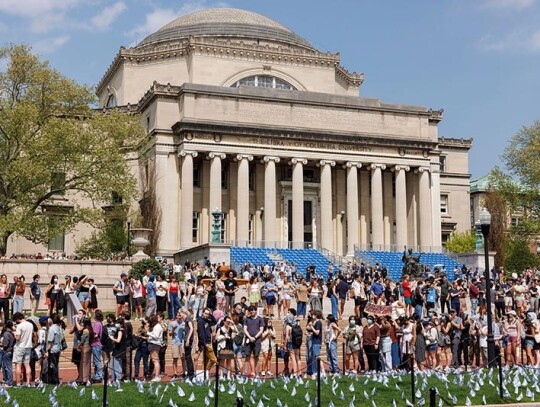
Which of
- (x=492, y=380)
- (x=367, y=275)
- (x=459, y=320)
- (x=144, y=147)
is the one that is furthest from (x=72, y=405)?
(x=144, y=147)

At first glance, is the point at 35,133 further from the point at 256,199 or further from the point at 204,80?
the point at 204,80

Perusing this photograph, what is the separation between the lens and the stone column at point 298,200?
5794cm

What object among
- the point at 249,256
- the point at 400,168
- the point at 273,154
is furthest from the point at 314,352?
the point at 400,168

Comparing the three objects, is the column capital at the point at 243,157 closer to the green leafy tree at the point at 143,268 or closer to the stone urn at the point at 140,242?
the stone urn at the point at 140,242

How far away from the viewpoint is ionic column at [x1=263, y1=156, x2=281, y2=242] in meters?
57.7

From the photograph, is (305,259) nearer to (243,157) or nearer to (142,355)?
(243,157)

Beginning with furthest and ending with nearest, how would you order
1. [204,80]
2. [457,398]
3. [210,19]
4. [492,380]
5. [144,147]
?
1. [210,19]
2. [204,80]
3. [144,147]
4. [492,380]
5. [457,398]

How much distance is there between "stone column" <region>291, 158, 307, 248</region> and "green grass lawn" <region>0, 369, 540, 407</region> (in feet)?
126

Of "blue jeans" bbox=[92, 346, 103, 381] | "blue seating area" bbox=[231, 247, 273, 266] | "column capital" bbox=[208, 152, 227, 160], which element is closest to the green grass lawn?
"blue jeans" bbox=[92, 346, 103, 381]

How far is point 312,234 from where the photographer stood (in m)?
61.8

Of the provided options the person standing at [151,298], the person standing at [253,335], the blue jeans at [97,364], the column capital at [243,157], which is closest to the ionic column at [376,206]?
the column capital at [243,157]

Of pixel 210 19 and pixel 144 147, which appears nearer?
pixel 144 147

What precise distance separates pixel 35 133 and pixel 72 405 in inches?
1159

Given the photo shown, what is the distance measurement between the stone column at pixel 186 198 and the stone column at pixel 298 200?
794cm
